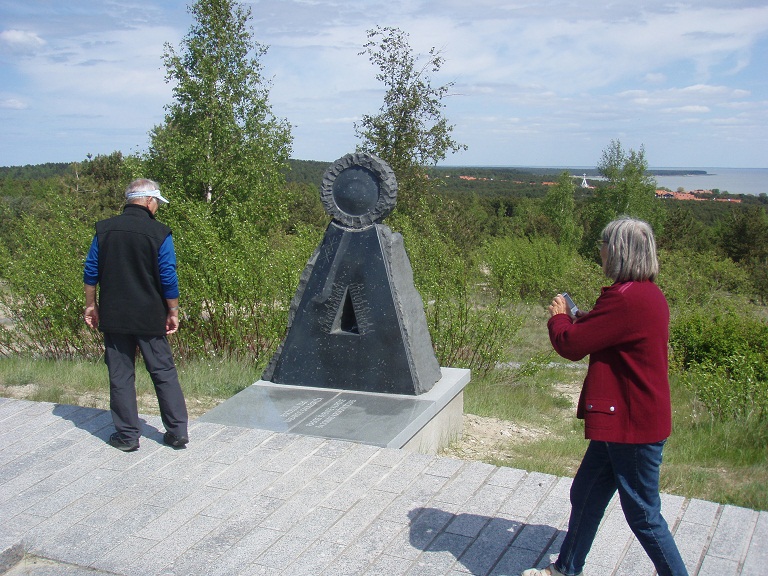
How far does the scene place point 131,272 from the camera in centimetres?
424

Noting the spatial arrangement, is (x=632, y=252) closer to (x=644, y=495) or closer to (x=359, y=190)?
(x=644, y=495)

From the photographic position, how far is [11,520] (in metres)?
3.61

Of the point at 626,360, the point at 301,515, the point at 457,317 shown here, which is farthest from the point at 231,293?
the point at 626,360

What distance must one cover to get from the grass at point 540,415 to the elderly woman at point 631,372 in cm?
217

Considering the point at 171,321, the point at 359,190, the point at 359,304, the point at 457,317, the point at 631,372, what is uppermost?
the point at 359,190

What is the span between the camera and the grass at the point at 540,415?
4992 mm

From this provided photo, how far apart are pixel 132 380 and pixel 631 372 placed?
3.01 m

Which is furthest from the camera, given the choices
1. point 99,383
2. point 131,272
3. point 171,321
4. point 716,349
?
point 716,349

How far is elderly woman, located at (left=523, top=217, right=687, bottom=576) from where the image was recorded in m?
2.57

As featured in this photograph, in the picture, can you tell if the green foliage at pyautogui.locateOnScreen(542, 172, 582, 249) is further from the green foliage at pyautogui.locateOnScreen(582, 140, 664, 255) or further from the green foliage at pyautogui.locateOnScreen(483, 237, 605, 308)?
the green foliage at pyautogui.locateOnScreen(483, 237, 605, 308)

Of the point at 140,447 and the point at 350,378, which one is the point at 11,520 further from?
the point at 350,378

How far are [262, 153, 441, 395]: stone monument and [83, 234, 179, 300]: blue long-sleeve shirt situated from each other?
5.16ft

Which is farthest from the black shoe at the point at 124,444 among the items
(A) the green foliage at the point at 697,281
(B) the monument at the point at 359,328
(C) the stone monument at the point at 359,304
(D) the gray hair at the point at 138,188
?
(A) the green foliage at the point at 697,281

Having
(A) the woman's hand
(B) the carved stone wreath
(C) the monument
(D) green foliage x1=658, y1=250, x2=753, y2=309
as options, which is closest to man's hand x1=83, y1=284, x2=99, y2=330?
(C) the monument
